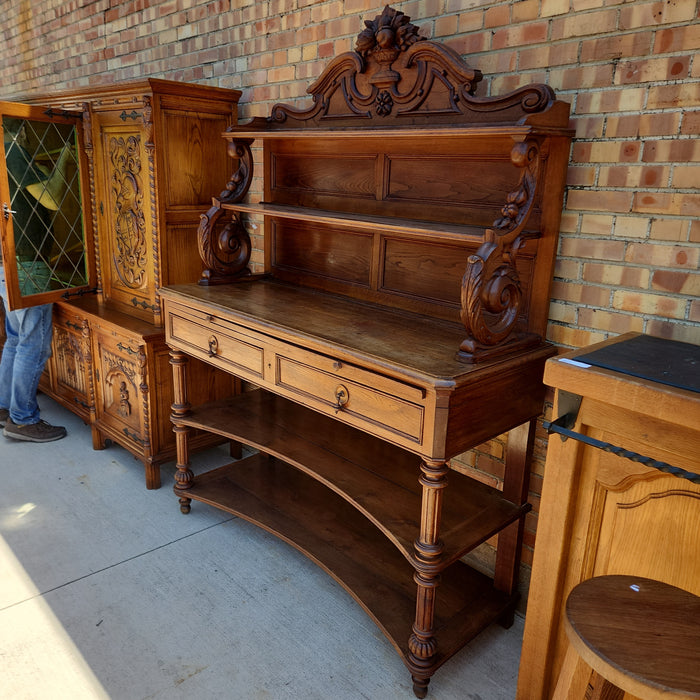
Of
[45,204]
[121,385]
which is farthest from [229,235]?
[45,204]

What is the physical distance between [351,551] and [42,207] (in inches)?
108

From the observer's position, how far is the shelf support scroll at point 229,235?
2973 millimetres

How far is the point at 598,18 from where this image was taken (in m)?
1.99

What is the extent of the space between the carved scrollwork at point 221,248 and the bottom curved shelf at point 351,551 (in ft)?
3.41

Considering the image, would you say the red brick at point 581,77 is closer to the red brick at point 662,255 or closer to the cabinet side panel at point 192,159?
the red brick at point 662,255

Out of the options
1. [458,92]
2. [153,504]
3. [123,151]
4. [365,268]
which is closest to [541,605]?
[365,268]

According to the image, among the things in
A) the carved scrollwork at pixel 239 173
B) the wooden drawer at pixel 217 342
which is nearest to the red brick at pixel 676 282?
the wooden drawer at pixel 217 342

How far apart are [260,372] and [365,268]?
0.69 metres

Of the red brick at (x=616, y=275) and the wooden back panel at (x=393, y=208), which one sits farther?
the wooden back panel at (x=393, y=208)

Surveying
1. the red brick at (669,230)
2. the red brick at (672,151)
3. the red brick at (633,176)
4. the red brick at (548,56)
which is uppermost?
the red brick at (548,56)

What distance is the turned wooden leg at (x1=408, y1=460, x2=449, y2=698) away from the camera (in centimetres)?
192

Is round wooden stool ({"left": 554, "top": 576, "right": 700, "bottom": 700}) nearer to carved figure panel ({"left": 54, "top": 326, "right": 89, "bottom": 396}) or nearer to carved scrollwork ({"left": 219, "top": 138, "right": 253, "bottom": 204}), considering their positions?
carved scrollwork ({"left": 219, "top": 138, "right": 253, "bottom": 204})

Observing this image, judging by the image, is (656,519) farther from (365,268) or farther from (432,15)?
(432,15)

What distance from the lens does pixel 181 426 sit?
3.11 m
